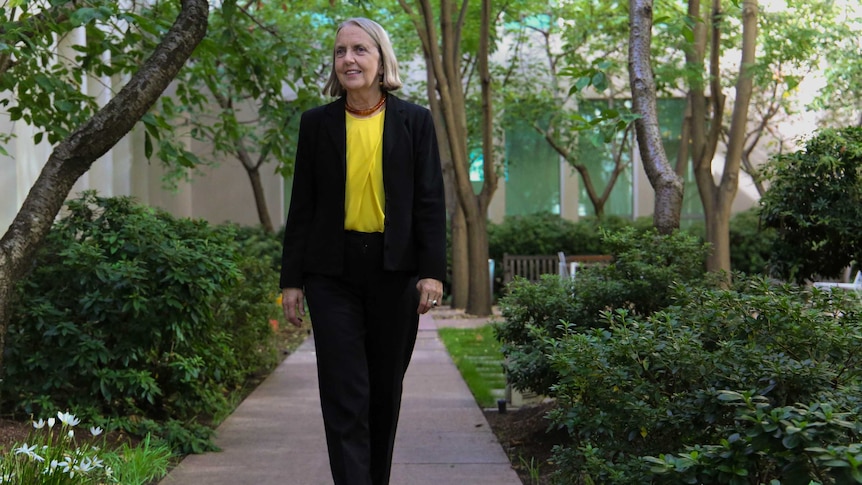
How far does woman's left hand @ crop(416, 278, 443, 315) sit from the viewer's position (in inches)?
174

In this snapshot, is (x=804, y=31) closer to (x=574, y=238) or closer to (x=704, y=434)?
(x=574, y=238)

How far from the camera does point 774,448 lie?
3.02 metres

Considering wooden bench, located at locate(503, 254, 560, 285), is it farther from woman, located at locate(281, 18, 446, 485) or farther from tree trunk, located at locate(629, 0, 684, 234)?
woman, located at locate(281, 18, 446, 485)

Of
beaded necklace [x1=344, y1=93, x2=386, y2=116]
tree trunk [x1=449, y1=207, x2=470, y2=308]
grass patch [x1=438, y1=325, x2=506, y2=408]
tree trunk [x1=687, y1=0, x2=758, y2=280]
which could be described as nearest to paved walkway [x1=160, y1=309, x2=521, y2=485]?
grass patch [x1=438, y1=325, x2=506, y2=408]

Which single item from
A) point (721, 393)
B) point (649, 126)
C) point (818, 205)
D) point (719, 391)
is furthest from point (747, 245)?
point (721, 393)

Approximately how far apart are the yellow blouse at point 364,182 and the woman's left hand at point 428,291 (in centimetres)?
27

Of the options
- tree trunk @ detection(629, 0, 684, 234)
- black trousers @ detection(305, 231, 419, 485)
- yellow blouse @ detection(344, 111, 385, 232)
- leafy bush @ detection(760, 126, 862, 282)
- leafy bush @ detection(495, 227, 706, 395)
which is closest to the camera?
black trousers @ detection(305, 231, 419, 485)

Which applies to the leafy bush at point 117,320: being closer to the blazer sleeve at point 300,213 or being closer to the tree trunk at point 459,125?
the blazer sleeve at point 300,213

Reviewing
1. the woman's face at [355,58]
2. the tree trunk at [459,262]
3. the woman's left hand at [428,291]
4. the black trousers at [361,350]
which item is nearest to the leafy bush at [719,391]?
the woman's left hand at [428,291]

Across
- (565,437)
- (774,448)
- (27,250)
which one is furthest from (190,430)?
(774,448)

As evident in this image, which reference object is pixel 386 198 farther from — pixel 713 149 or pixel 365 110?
pixel 713 149

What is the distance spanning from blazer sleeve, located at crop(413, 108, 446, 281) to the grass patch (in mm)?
2686

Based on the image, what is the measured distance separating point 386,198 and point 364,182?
116 mm

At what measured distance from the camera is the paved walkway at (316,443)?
19.3ft
